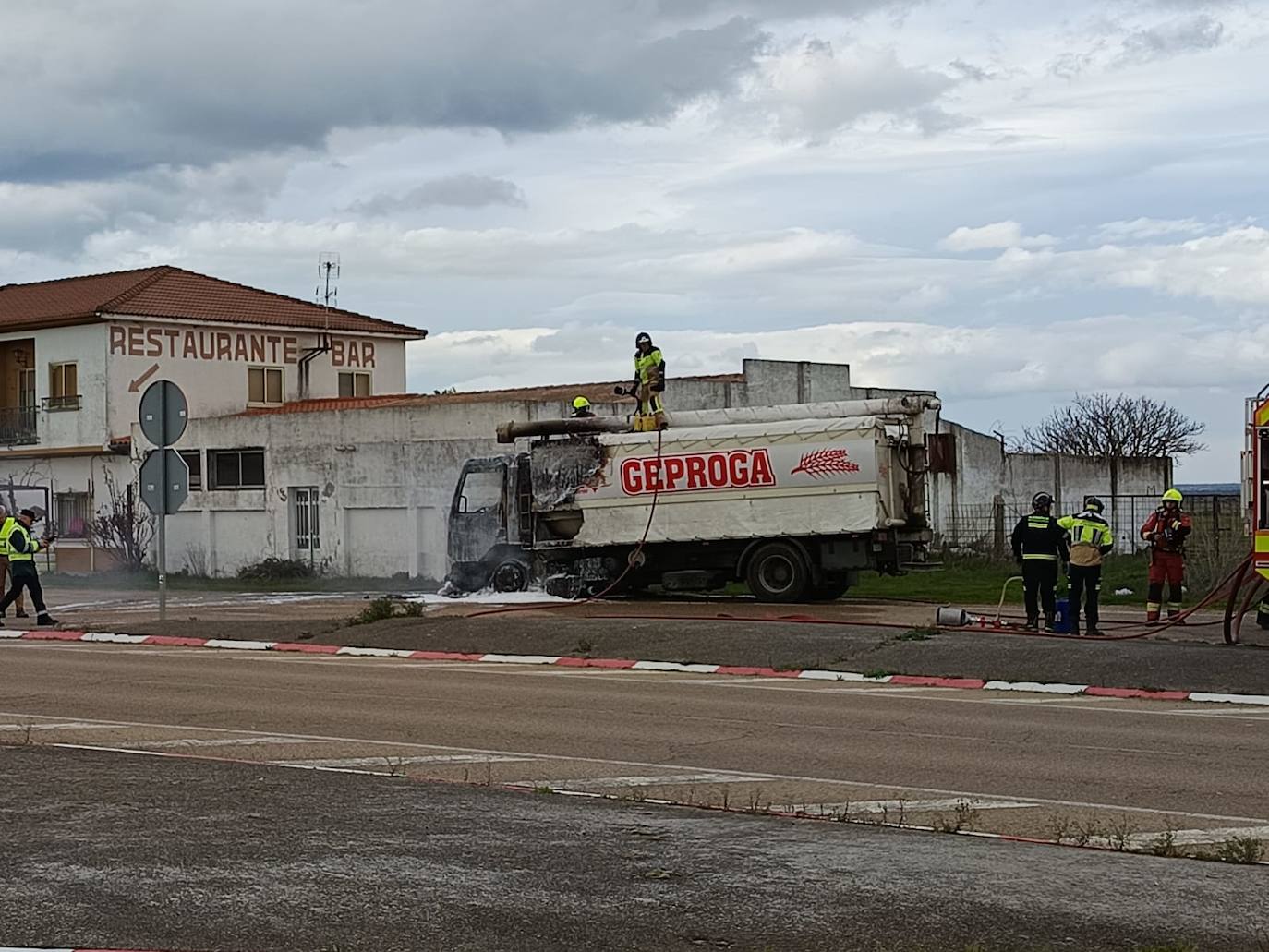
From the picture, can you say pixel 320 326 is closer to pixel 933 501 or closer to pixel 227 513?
pixel 227 513

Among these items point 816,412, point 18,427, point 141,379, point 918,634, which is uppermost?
point 141,379

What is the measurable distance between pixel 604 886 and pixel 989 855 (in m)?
1.96

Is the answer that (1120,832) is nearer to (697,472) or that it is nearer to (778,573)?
(778,573)

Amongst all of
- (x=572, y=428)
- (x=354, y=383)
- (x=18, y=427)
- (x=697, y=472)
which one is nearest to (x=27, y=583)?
(x=572, y=428)

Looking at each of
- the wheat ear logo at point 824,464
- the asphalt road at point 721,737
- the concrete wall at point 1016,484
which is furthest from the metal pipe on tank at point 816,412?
the concrete wall at point 1016,484

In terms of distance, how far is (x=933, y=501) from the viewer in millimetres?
38844

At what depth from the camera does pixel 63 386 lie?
48.8 metres

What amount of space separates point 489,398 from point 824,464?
20150 mm

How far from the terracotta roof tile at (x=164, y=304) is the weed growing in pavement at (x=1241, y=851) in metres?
42.6

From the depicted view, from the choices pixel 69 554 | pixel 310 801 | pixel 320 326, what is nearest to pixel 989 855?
pixel 310 801

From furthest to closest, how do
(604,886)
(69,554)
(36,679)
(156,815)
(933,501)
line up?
(69,554)
(933,501)
(36,679)
(156,815)
(604,886)

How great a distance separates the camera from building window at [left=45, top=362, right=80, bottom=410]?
48188mm

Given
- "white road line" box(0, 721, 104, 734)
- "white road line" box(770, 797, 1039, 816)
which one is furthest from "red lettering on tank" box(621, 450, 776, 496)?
Answer: "white road line" box(770, 797, 1039, 816)

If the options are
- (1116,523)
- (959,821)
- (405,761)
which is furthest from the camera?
(1116,523)
